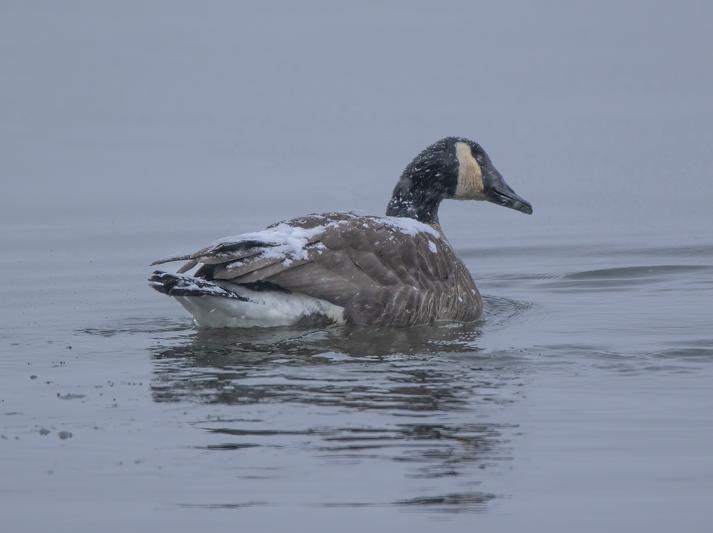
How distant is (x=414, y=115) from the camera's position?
20.6m

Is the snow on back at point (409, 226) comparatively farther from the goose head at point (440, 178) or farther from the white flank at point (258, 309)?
the white flank at point (258, 309)

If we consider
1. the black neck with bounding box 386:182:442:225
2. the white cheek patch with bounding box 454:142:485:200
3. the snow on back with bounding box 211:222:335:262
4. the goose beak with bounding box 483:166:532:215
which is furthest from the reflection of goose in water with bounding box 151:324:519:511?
the goose beak with bounding box 483:166:532:215

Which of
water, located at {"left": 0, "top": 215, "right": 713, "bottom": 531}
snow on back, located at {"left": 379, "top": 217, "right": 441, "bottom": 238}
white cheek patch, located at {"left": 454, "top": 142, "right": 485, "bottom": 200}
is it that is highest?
white cheek patch, located at {"left": 454, "top": 142, "right": 485, "bottom": 200}

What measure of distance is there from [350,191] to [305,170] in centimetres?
135

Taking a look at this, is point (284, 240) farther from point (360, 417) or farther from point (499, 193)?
point (499, 193)

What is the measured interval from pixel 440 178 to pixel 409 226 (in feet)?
4.34

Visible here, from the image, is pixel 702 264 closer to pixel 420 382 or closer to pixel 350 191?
pixel 350 191

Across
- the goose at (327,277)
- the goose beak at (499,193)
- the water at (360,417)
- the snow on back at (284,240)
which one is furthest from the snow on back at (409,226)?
the goose beak at (499,193)

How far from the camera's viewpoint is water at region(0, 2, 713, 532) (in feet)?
21.0

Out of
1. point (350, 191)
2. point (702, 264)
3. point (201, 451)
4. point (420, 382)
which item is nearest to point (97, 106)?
point (350, 191)

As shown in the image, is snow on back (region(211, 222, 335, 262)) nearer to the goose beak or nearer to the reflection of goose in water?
the reflection of goose in water

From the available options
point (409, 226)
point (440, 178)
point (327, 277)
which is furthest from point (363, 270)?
point (440, 178)

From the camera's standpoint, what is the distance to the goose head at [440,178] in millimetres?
12023

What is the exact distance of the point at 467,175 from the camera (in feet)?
40.2
